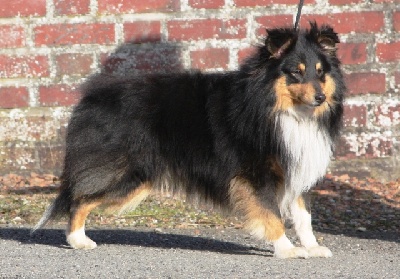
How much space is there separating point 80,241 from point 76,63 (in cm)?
246

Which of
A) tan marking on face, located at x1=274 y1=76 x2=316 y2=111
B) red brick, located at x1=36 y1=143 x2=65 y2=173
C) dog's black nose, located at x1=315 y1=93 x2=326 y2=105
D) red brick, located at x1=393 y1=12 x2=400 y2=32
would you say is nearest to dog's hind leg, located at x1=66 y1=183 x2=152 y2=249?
tan marking on face, located at x1=274 y1=76 x2=316 y2=111

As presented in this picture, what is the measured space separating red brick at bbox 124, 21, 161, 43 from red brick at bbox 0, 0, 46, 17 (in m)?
0.78

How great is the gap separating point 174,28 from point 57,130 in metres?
1.39

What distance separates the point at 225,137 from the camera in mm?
6410

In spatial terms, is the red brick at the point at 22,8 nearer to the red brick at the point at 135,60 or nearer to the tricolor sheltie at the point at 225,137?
the red brick at the point at 135,60

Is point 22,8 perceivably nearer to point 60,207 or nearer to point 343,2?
point 60,207

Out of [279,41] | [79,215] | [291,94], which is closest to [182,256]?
[79,215]

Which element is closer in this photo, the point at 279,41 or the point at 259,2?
the point at 279,41

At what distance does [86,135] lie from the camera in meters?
6.60

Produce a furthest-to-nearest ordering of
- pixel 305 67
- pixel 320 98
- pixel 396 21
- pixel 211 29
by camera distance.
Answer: pixel 211 29
pixel 396 21
pixel 305 67
pixel 320 98

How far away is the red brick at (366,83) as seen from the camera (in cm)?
842

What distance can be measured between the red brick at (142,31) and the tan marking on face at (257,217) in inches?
102

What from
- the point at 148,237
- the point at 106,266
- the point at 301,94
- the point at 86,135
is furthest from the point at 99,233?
the point at 301,94

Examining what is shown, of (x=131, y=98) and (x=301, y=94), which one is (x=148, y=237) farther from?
(x=301, y=94)
